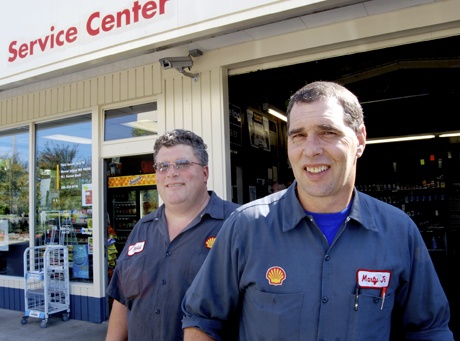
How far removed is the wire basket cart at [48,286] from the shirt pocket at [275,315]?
4.97 meters

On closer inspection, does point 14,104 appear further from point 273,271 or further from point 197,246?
point 273,271

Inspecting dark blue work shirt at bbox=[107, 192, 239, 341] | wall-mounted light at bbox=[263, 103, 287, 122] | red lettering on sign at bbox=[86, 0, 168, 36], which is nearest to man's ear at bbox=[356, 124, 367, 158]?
dark blue work shirt at bbox=[107, 192, 239, 341]

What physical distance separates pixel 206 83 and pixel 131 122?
4.78ft

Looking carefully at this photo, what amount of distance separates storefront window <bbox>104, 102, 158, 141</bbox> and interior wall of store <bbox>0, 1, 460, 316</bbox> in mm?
124

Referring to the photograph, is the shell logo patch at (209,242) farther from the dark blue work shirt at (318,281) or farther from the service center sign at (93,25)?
the service center sign at (93,25)

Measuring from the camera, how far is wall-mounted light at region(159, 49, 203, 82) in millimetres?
4395

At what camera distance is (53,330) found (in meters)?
5.43

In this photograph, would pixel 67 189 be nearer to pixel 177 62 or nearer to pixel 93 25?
pixel 93 25

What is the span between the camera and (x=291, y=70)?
5.44 m

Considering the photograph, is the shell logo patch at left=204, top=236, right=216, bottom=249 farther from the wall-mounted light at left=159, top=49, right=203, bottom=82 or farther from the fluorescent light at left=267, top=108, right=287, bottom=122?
the fluorescent light at left=267, top=108, right=287, bottom=122

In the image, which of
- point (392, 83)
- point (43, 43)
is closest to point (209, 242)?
point (43, 43)

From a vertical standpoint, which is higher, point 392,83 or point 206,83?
point 392,83

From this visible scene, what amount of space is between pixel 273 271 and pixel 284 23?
2.94 metres

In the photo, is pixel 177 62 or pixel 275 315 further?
pixel 177 62
